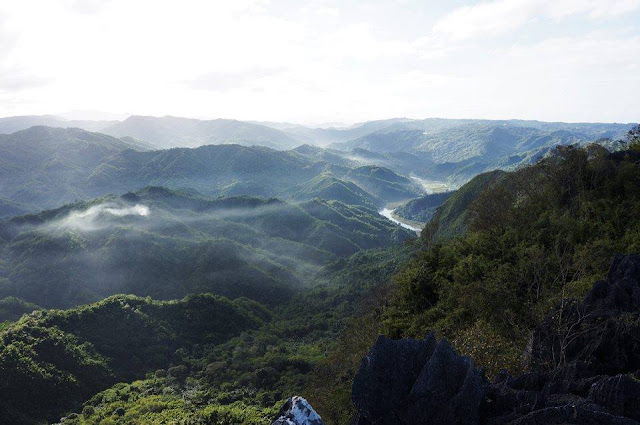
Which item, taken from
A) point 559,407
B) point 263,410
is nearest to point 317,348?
point 263,410

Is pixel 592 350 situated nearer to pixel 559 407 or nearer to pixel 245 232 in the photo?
pixel 559 407

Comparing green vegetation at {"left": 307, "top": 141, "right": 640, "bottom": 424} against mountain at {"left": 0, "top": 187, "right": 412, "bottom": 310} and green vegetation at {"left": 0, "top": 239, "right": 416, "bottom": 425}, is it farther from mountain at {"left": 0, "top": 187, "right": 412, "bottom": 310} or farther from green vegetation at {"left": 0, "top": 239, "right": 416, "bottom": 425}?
mountain at {"left": 0, "top": 187, "right": 412, "bottom": 310}

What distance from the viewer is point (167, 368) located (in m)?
85.9

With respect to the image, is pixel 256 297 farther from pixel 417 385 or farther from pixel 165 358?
pixel 417 385

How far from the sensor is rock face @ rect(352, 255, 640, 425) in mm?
13859

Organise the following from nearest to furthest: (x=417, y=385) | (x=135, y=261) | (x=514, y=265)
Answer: (x=417, y=385) → (x=514, y=265) → (x=135, y=261)

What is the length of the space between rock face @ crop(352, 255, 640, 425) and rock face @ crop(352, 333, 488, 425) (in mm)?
36

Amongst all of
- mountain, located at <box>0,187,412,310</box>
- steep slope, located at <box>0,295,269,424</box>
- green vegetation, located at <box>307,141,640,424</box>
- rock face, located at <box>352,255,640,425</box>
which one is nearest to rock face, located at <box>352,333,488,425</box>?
rock face, located at <box>352,255,640,425</box>

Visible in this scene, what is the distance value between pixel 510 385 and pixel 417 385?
163 inches

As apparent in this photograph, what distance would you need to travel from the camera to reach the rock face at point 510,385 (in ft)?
45.5

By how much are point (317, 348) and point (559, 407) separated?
254 feet

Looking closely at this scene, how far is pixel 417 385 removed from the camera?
16.0m

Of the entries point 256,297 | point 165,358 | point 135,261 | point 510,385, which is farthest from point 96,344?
point 510,385

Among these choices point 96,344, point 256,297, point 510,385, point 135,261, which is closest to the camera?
point 510,385
